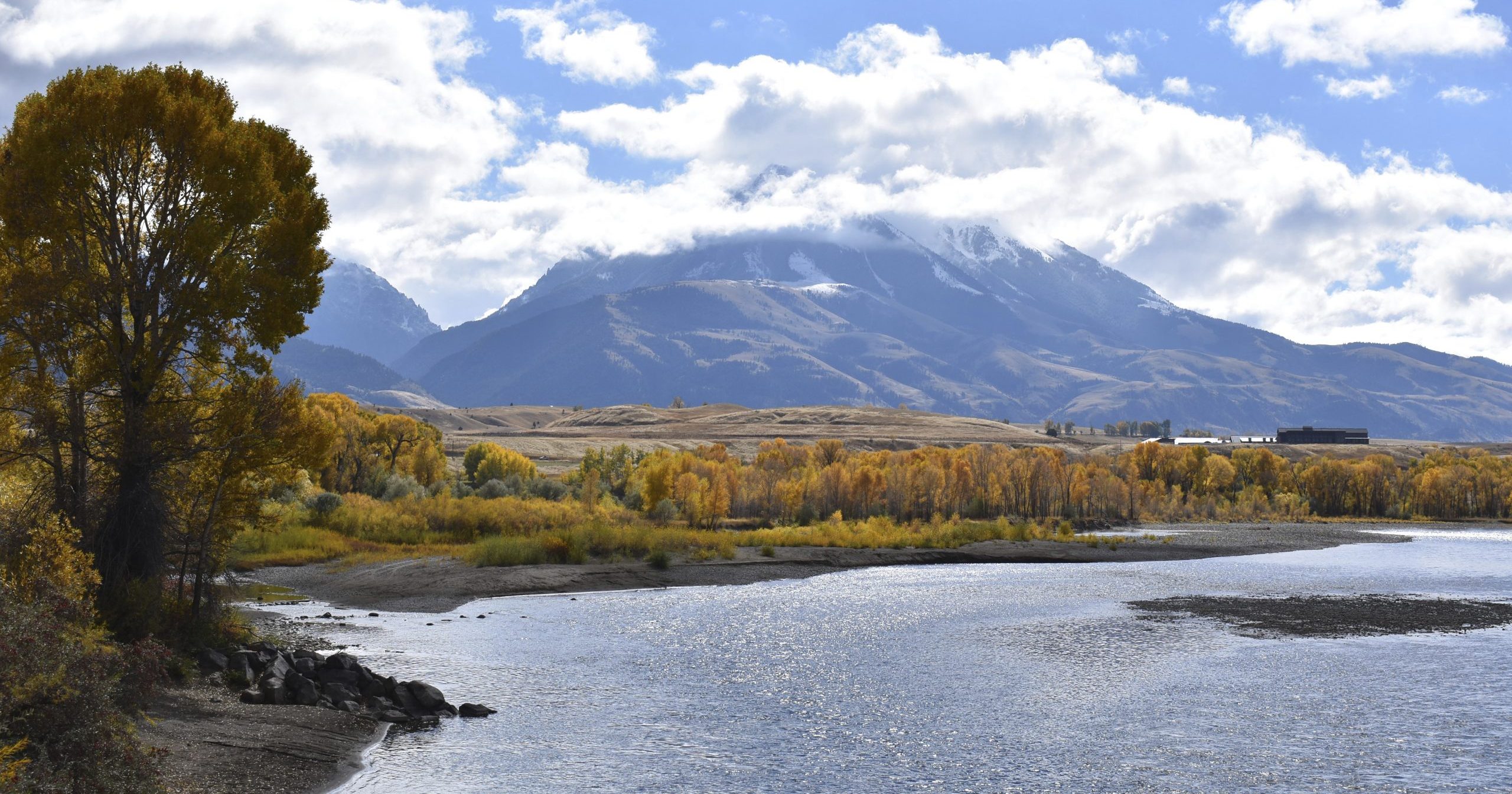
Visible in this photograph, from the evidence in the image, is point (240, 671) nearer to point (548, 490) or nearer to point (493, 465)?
point (548, 490)

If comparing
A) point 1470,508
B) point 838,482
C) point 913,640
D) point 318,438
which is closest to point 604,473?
point 838,482

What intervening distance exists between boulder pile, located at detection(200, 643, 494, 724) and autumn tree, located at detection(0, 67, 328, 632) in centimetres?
319

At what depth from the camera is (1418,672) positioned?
3834 cm

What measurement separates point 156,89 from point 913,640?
32167 millimetres

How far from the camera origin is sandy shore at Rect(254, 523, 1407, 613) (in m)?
55.0

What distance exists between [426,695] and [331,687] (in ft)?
7.94

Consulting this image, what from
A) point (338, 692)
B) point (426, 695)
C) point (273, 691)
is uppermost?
point (273, 691)

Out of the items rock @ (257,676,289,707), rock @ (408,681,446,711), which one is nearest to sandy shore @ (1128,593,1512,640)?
rock @ (408,681,446,711)

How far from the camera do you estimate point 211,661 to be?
3028 cm

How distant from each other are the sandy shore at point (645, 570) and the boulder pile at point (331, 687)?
64.1 feet

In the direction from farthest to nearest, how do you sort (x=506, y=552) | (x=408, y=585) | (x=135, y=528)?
1. (x=506, y=552)
2. (x=408, y=585)
3. (x=135, y=528)

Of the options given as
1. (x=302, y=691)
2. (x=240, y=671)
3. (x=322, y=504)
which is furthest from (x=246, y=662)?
(x=322, y=504)

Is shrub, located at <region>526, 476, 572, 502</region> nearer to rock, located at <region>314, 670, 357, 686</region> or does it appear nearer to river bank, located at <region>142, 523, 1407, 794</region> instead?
river bank, located at <region>142, 523, 1407, 794</region>

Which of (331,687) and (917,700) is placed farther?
(917,700)
